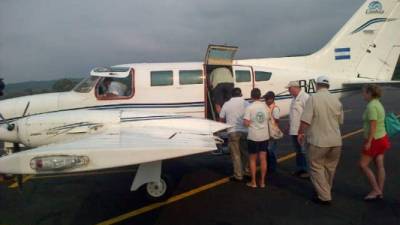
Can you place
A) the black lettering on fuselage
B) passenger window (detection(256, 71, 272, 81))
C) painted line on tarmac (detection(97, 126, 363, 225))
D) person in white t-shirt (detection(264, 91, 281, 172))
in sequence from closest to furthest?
painted line on tarmac (detection(97, 126, 363, 225))
person in white t-shirt (detection(264, 91, 281, 172))
passenger window (detection(256, 71, 272, 81))
the black lettering on fuselage

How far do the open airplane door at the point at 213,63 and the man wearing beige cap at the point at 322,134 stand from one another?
3063mm

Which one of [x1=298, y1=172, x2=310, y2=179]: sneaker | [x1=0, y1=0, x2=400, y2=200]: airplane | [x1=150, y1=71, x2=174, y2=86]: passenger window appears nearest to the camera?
[x1=298, y1=172, x2=310, y2=179]: sneaker

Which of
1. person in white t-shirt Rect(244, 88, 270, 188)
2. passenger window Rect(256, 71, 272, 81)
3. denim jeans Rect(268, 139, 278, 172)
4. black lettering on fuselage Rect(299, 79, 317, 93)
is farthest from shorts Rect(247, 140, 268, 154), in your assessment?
black lettering on fuselage Rect(299, 79, 317, 93)

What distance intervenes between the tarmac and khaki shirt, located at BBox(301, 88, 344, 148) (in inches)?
42.8

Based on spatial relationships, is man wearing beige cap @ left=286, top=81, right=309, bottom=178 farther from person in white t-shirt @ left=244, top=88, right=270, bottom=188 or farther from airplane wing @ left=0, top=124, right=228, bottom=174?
airplane wing @ left=0, top=124, right=228, bottom=174

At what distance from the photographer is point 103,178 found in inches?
314

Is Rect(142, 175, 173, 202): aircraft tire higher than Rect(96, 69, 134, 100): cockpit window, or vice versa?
Rect(96, 69, 134, 100): cockpit window

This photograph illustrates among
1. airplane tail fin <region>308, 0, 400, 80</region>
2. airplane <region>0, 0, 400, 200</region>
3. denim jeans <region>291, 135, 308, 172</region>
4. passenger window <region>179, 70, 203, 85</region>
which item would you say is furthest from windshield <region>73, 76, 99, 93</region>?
airplane tail fin <region>308, 0, 400, 80</region>

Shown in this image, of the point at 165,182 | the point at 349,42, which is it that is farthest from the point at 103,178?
the point at 349,42

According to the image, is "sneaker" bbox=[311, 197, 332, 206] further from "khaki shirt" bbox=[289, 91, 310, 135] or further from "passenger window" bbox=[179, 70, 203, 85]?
"passenger window" bbox=[179, 70, 203, 85]

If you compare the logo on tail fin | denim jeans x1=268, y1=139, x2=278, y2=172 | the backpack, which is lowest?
denim jeans x1=268, y1=139, x2=278, y2=172

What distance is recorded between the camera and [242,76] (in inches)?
347

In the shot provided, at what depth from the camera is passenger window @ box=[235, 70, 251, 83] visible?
8797 millimetres

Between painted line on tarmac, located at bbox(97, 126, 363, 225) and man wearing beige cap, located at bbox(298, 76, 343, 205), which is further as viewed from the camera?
man wearing beige cap, located at bbox(298, 76, 343, 205)
